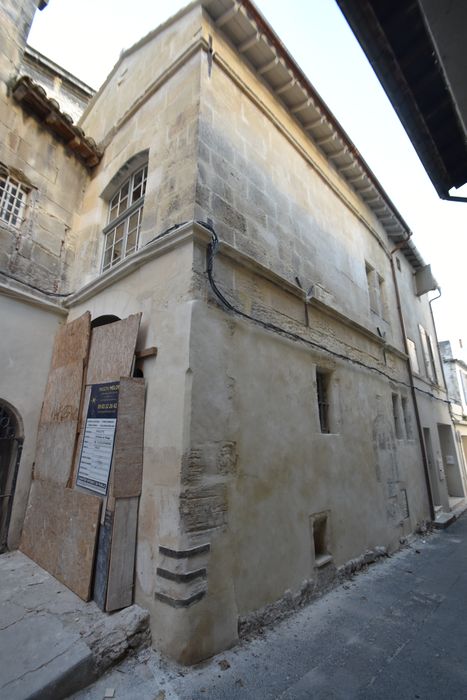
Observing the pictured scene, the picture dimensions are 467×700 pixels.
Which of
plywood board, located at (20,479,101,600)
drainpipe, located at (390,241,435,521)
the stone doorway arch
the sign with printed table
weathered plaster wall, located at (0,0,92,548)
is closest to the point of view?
plywood board, located at (20,479,101,600)

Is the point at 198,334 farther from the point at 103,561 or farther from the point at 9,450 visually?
the point at 9,450

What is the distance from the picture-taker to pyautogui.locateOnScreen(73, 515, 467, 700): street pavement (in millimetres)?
2264

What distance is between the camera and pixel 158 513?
2.79m

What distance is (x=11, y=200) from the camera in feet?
16.0

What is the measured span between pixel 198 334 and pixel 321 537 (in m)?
3.09

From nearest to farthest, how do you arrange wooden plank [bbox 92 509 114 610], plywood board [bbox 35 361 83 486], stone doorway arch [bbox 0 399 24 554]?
wooden plank [bbox 92 509 114 610] < plywood board [bbox 35 361 83 486] < stone doorway arch [bbox 0 399 24 554]

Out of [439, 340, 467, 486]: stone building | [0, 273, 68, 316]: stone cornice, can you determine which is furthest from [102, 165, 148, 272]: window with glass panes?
[439, 340, 467, 486]: stone building

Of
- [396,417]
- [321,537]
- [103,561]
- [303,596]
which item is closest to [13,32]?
[103,561]

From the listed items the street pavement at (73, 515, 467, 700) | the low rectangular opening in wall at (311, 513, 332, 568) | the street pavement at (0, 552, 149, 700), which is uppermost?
the low rectangular opening in wall at (311, 513, 332, 568)

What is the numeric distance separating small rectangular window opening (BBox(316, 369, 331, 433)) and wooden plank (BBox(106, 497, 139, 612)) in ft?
9.12

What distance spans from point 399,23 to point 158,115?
3557 millimetres

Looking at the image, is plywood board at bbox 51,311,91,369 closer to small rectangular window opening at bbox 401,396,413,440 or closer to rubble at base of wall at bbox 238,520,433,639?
rubble at base of wall at bbox 238,520,433,639

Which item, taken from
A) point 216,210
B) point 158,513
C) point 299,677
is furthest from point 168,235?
point 299,677

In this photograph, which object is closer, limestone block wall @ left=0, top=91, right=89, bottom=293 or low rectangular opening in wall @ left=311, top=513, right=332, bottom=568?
low rectangular opening in wall @ left=311, top=513, right=332, bottom=568
